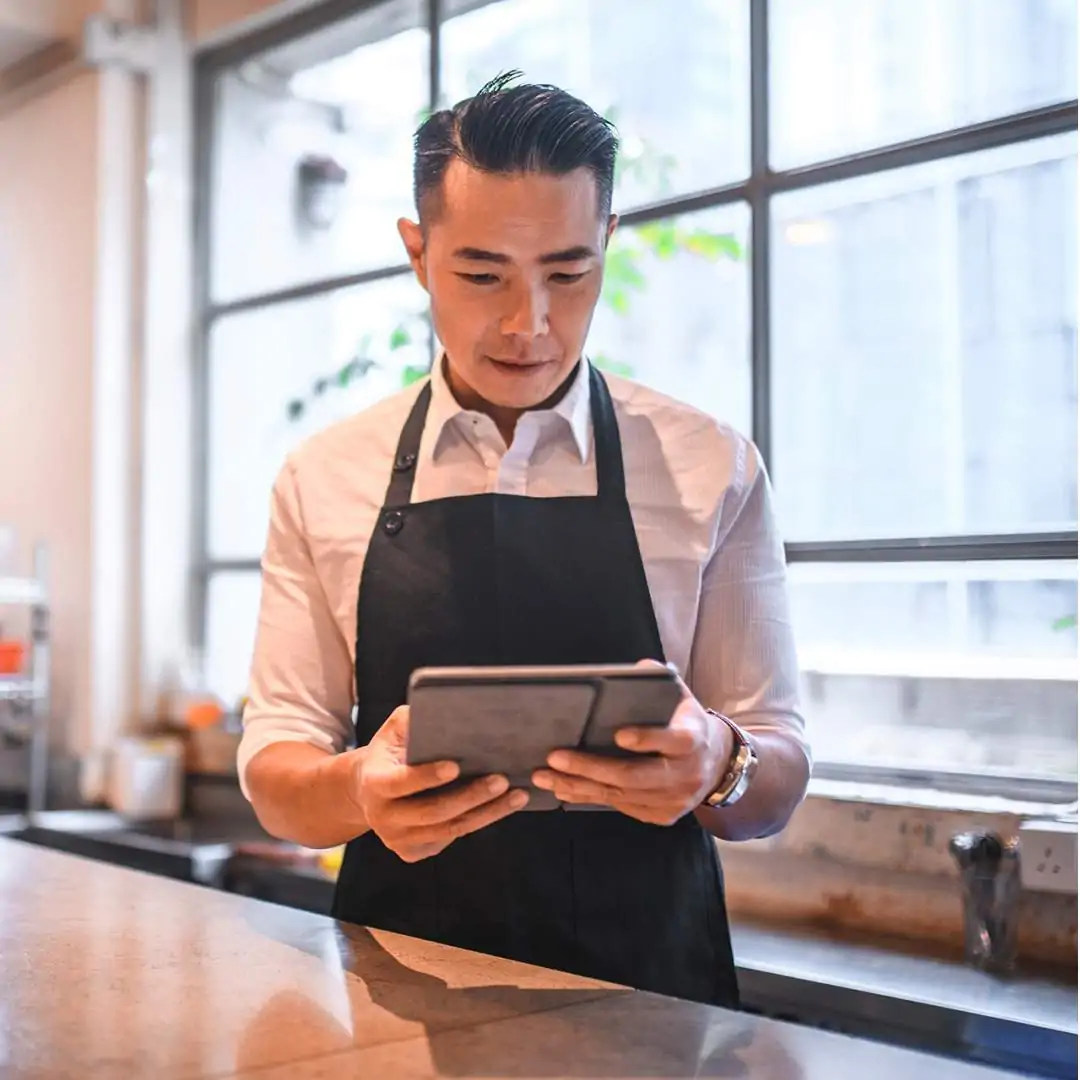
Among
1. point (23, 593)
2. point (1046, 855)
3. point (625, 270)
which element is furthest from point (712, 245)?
point (23, 593)

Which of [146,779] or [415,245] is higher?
[415,245]

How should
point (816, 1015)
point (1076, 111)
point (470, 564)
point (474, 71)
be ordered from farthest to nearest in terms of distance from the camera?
1. point (474, 71)
2. point (1076, 111)
3. point (816, 1015)
4. point (470, 564)

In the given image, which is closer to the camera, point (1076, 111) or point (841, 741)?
point (1076, 111)

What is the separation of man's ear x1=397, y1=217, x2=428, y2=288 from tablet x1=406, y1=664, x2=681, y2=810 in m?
0.71

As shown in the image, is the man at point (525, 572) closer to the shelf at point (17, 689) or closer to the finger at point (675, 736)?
the finger at point (675, 736)

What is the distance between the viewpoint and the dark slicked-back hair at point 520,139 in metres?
1.56

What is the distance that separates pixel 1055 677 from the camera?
2.61m

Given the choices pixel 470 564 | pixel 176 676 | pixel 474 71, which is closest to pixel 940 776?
pixel 470 564

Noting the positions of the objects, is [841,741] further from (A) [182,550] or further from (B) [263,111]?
(B) [263,111]

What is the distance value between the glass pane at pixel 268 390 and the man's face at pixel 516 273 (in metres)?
2.42

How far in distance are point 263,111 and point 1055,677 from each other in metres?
2.95

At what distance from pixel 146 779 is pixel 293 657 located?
2.51m

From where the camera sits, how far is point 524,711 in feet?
3.69

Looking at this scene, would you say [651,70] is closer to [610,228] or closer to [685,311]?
[685,311]
